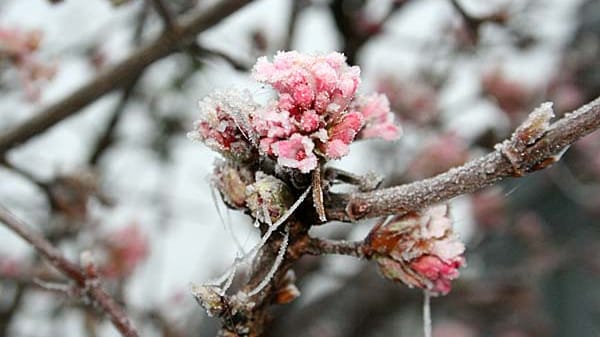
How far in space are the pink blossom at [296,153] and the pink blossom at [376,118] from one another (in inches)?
4.9

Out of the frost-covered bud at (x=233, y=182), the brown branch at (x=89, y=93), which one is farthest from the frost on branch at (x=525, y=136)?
the brown branch at (x=89, y=93)

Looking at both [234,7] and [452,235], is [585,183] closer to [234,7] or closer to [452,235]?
[234,7]

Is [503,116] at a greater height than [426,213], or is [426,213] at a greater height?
[503,116]

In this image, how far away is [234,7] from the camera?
3.62 ft

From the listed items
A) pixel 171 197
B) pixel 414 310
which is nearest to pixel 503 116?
pixel 171 197

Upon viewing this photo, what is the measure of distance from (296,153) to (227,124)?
69 mm

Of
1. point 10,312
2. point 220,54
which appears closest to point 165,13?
point 220,54

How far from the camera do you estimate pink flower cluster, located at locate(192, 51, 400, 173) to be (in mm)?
617

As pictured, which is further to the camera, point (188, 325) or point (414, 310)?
point (414, 310)

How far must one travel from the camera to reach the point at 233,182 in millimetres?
686

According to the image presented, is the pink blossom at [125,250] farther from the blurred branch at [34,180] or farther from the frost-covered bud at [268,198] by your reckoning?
the frost-covered bud at [268,198]

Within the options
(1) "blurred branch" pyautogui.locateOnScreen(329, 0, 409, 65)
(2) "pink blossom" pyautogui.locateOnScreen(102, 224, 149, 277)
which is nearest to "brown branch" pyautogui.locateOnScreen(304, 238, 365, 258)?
(1) "blurred branch" pyautogui.locateOnScreen(329, 0, 409, 65)

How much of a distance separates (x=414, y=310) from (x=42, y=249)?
2.64 meters

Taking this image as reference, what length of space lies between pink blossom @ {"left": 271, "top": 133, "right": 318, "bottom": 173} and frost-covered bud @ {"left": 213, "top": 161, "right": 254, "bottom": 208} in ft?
0.24
